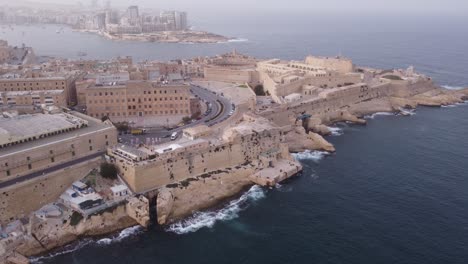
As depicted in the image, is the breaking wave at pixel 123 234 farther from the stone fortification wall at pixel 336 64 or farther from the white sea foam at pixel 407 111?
the stone fortification wall at pixel 336 64

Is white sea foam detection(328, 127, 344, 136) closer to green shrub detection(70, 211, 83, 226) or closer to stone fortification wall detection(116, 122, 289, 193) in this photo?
stone fortification wall detection(116, 122, 289, 193)

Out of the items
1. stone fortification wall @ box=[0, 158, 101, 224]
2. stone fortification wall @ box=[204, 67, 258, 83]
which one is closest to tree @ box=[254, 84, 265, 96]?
stone fortification wall @ box=[204, 67, 258, 83]

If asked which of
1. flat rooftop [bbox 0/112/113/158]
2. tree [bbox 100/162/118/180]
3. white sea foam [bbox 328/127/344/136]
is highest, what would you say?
flat rooftop [bbox 0/112/113/158]

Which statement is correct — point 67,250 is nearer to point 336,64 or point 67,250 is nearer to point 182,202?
point 182,202

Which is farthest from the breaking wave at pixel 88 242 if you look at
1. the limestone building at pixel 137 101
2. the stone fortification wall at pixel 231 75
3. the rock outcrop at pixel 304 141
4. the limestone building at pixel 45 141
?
the stone fortification wall at pixel 231 75

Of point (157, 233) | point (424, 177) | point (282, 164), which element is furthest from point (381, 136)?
point (157, 233)

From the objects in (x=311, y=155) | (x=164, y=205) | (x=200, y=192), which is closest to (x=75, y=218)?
(x=164, y=205)
